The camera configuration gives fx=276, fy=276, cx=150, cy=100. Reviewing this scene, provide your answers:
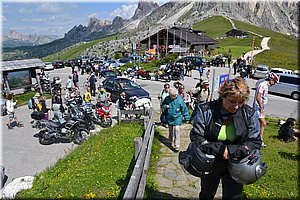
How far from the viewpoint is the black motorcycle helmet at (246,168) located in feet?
10.7

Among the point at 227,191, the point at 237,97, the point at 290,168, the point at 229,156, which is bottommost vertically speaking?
the point at 290,168

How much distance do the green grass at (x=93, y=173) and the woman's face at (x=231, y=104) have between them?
3.14m

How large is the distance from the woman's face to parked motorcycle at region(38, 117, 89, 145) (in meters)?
9.01

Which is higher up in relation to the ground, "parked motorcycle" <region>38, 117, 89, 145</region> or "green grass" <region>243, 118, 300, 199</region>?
"green grass" <region>243, 118, 300, 199</region>

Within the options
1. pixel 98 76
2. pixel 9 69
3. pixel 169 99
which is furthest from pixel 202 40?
pixel 169 99

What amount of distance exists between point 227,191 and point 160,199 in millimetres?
1670

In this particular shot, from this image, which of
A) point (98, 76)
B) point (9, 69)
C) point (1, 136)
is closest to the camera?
point (1, 136)

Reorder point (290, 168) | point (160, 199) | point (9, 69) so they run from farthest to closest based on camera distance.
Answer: point (9, 69) → point (290, 168) → point (160, 199)

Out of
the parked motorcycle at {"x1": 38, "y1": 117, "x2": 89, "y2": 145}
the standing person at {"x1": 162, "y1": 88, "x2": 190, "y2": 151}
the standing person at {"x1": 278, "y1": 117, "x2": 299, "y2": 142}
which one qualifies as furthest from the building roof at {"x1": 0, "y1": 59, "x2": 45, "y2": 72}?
the standing person at {"x1": 278, "y1": 117, "x2": 299, "y2": 142}

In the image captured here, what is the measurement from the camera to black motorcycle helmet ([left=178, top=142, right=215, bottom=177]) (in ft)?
10.7

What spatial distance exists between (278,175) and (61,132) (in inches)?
327

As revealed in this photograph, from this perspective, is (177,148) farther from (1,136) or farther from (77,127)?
(1,136)

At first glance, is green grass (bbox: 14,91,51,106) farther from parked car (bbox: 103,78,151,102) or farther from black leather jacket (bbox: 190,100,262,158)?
black leather jacket (bbox: 190,100,262,158)

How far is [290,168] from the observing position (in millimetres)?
6414
